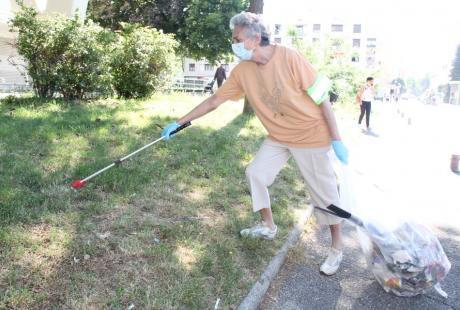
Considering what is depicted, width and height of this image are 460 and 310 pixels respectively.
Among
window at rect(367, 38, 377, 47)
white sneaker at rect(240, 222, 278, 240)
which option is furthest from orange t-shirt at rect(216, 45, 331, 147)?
window at rect(367, 38, 377, 47)

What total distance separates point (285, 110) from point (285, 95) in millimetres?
145

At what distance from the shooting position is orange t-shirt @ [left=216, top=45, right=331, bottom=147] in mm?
3256

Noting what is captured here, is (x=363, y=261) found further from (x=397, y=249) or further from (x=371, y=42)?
(x=371, y=42)

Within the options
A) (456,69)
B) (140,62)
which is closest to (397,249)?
(140,62)

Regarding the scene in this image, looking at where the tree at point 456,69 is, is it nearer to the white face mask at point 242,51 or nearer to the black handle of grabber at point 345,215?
the black handle of grabber at point 345,215

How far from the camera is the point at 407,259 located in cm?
303

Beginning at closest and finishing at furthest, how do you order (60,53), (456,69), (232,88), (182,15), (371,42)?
1. (232,88)
2. (60,53)
3. (182,15)
4. (456,69)
5. (371,42)

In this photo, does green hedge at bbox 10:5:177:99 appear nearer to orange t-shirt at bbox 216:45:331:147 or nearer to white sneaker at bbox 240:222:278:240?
orange t-shirt at bbox 216:45:331:147

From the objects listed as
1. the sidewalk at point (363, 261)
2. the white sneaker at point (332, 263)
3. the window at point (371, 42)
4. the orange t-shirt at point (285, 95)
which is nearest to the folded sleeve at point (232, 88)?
the orange t-shirt at point (285, 95)

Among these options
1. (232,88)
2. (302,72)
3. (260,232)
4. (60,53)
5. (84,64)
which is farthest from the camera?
(84,64)

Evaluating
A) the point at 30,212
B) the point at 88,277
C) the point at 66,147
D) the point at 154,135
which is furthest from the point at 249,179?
the point at 154,135

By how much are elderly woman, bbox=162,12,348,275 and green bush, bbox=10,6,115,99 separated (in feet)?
18.8

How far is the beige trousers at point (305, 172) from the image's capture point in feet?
11.4

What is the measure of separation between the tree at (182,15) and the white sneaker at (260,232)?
23064 millimetres
